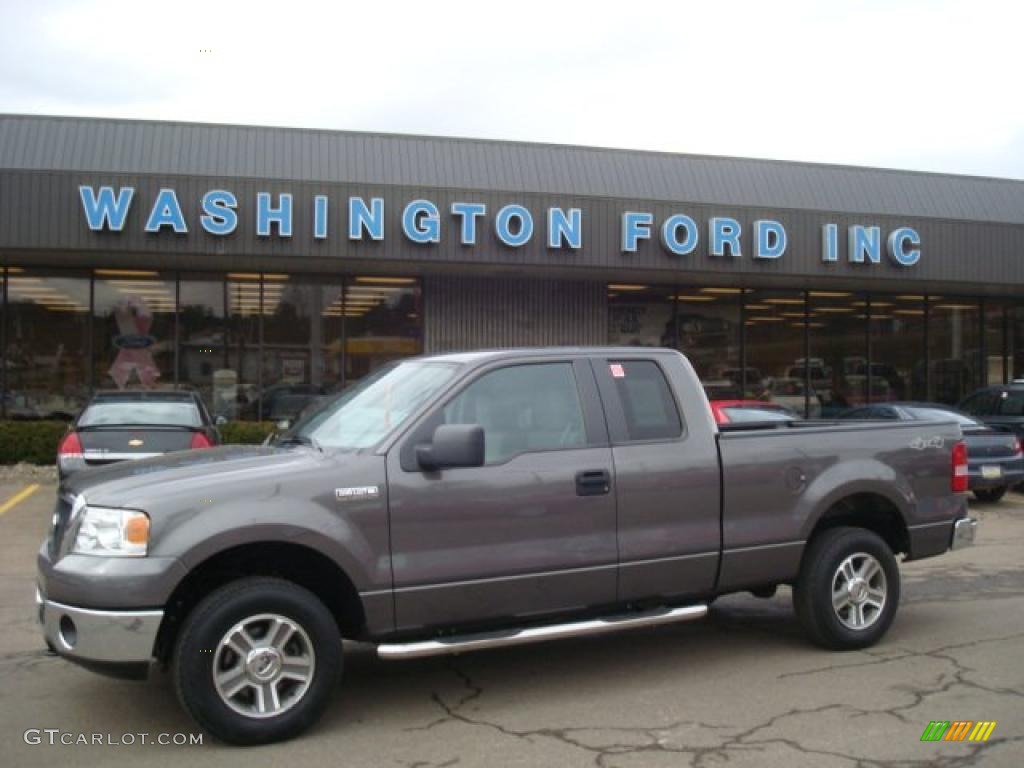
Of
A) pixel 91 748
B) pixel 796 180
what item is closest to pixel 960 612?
pixel 91 748

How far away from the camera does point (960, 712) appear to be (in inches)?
200

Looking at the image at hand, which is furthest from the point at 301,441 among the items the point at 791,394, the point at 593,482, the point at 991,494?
the point at 791,394

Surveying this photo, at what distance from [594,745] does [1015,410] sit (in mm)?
12338

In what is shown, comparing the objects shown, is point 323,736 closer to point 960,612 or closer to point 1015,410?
point 960,612

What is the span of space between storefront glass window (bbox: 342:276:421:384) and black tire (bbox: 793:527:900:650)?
42.9 ft

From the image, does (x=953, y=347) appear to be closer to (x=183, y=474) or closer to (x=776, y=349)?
(x=776, y=349)

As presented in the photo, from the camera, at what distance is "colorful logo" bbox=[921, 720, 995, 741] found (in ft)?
15.5

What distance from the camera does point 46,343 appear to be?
17688 millimetres

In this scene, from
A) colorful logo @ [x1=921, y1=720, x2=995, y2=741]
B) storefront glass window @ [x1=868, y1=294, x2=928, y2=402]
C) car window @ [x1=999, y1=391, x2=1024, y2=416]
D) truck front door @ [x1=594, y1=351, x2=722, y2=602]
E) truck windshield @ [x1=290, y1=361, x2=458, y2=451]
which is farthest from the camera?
storefront glass window @ [x1=868, y1=294, x2=928, y2=402]

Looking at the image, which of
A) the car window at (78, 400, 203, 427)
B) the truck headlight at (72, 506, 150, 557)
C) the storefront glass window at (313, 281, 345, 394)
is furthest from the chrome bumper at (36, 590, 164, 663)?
the storefront glass window at (313, 281, 345, 394)

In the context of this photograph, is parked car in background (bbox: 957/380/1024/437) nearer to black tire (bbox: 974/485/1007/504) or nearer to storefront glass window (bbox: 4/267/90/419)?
black tire (bbox: 974/485/1007/504)

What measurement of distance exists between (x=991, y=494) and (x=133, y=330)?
1433cm

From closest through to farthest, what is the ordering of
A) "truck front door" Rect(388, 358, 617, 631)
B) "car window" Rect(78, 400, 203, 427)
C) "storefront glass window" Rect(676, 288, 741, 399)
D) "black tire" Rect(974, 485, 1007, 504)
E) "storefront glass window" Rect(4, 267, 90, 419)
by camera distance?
"truck front door" Rect(388, 358, 617, 631)
"car window" Rect(78, 400, 203, 427)
"black tire" Rect(974, 485, 1007, 504)
"storefront glass window" Rect(4, 267, 90, 419)
"storefront glass window" Rect(676, 288, 741, 399)

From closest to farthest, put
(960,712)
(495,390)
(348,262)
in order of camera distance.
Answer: (960,712) < (495,390) < (348,262)
